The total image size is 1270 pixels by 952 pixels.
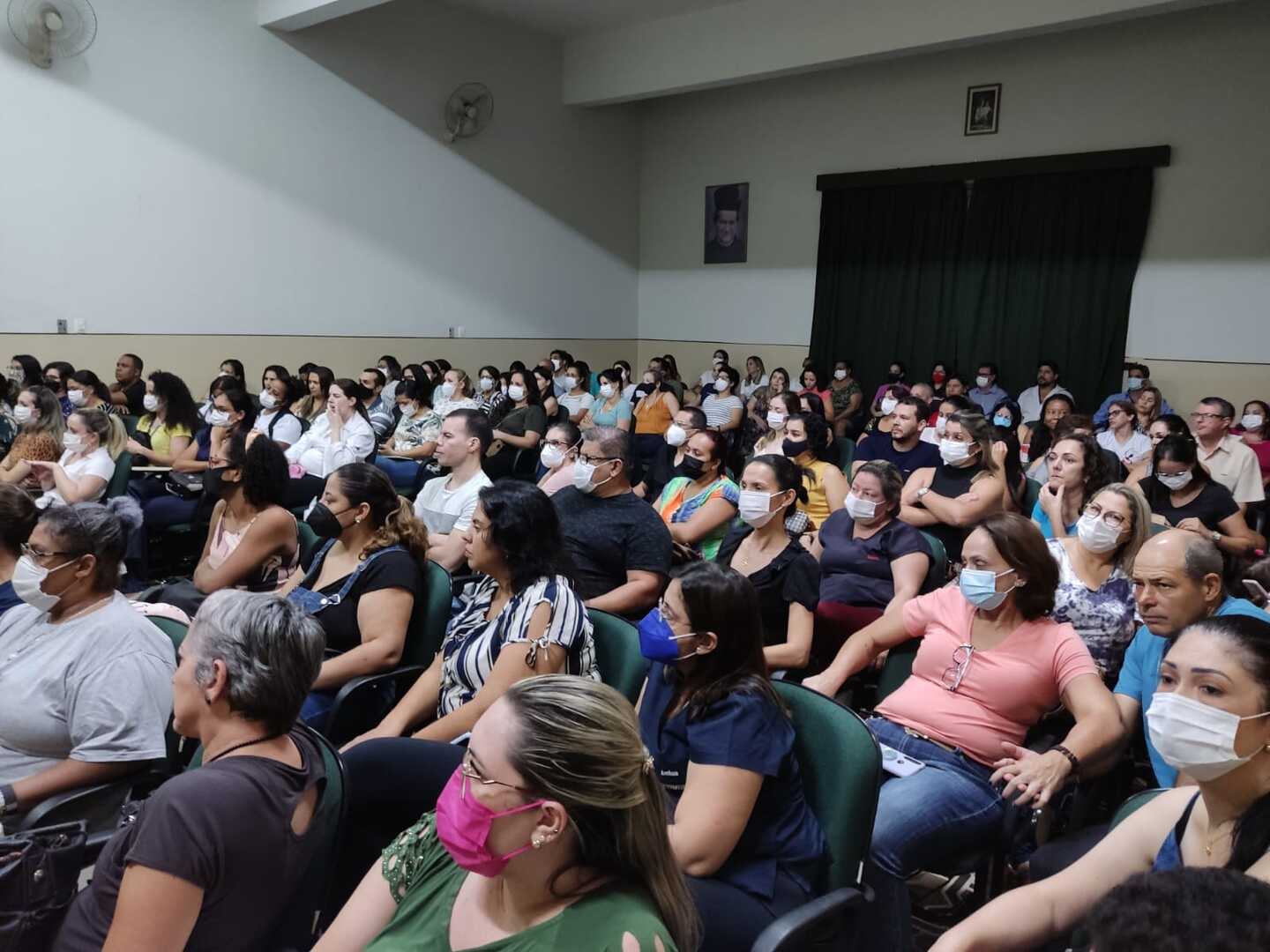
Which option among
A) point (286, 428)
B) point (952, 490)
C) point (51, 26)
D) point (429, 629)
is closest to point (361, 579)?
point (429, 629)

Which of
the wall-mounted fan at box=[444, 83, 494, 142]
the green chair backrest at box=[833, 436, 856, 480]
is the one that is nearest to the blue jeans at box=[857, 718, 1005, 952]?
the green chair backrest at box=[833, 436, 856, 480]

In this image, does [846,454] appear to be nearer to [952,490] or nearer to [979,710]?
[952,490]

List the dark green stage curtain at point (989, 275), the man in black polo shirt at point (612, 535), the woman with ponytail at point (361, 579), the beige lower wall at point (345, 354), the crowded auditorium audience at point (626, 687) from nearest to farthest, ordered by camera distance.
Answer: the crowded auditorium audience at point (626, 687) → the woman with ponytail at point (361, 579) → the man in black polo shirt at point (612, 535) → the beige lower wall at point (345, 354) → the dark green stage curtain at point (989, 275)

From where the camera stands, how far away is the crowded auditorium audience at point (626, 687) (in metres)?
1.34

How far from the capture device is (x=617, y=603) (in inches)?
125

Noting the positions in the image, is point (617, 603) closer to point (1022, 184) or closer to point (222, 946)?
point (222, 946)

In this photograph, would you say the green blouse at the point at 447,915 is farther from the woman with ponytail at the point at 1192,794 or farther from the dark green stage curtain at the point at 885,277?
the dark green stage curtain at the point at 885,277

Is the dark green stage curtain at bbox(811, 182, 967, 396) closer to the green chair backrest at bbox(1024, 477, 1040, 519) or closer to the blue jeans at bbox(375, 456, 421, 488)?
the green chair backrest at bbox(1024, 477, 1040, 519)

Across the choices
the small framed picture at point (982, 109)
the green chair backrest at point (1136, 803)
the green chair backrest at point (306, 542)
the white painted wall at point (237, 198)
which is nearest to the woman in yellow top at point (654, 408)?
the white painted wall at point (237, 198)

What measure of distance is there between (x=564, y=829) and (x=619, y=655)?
116 cm

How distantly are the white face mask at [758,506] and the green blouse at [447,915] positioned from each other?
1.97m

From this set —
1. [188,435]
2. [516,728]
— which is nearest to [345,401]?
[188,435]

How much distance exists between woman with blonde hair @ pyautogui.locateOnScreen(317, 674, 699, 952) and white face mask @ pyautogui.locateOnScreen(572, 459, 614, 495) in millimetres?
2191

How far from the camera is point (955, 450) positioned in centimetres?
427
